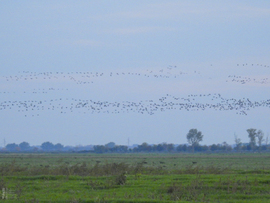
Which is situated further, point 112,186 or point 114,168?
point 114,168

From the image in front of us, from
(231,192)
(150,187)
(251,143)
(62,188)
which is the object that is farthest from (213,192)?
(251,143)

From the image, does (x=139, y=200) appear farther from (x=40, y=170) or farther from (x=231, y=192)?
(x=40, y=170)

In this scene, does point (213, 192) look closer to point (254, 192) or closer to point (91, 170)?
point (254, 192)

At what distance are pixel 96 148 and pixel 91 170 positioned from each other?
5972 inches

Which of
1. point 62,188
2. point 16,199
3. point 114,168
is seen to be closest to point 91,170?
point 114,168

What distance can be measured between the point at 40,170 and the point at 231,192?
14.8 meters

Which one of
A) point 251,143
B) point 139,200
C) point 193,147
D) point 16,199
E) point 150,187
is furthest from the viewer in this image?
point 193,147

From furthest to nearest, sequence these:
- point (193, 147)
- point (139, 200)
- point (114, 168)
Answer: point (193, 147)
point (114, 168)
point (139, 200)

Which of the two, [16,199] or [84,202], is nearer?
[84,202]

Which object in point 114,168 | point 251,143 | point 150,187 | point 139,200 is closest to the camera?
point 139,200

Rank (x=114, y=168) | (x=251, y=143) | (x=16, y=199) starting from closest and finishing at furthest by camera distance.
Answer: (x=16, y=199), (x=114, y=168), (x=251, y=143)

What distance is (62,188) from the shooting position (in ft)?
61.9

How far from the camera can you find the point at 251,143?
6437 inches

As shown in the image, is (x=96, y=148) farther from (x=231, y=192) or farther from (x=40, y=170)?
(x=231, y=192)
